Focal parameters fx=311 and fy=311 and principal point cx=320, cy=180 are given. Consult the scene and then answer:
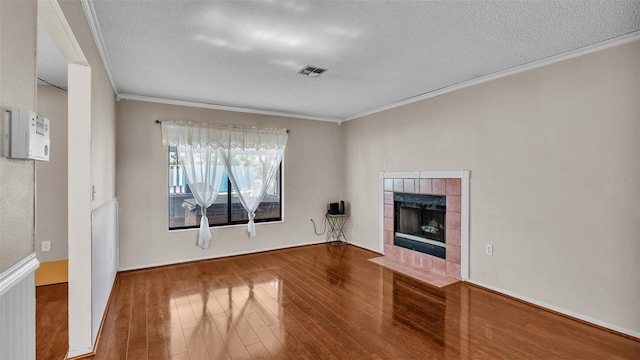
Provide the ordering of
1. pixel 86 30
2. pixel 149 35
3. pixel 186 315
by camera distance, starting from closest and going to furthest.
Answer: pixel 86 30, pixel 149 35, pixel 186 315

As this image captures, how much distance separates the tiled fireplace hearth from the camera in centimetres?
394

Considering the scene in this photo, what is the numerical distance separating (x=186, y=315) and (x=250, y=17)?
2701 millimetres

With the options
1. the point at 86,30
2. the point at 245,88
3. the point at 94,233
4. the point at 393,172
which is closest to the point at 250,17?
the point at 86,30

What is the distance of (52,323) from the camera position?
2828mm

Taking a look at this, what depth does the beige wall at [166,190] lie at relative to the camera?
4.36 metres

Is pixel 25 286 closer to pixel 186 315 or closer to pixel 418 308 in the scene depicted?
pixel 186 315

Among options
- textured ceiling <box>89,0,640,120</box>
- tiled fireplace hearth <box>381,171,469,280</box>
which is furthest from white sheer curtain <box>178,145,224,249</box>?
tiled fireplace hearth <box>381,171,469,280</box>

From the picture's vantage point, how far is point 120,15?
228 cm

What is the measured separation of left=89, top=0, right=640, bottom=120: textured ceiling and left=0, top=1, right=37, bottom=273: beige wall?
47.3 inches

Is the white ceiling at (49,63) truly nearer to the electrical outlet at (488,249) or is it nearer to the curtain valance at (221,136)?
the curtain valance at (221,136)

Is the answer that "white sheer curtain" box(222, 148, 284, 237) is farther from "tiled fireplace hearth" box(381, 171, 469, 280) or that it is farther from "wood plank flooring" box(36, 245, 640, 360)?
"tiled fireplace hearth" box(381, 171, 469, 280)

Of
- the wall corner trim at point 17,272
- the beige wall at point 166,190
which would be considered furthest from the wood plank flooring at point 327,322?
the wall corner trim at point 17,272

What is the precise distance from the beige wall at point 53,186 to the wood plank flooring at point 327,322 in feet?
2.89

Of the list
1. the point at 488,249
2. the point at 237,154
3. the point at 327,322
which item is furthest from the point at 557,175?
the point at 237,154
